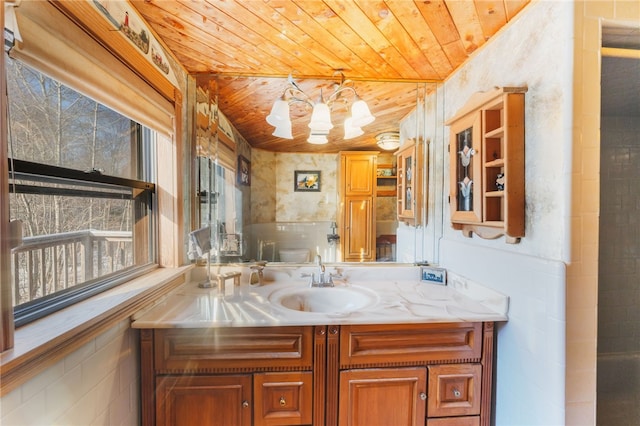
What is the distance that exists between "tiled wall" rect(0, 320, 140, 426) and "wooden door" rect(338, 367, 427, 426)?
772 millimetres

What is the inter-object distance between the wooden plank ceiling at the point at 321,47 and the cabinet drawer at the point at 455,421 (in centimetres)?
130

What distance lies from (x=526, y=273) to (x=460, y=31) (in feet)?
3.18

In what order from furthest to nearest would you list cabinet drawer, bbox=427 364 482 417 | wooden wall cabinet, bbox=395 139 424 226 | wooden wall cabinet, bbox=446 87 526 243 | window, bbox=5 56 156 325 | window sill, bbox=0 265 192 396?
1. wooden wall cabinet, bbox=395 139 424 226
2. cabinet drawer, bbox=427 364 482 417
3. wooden wall cabinet, bbox=446 87 526 243
4. window, bbox=5 56 156 325
5. window sill, bbox=0 265 192 396

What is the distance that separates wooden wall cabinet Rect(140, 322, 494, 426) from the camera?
0.94 meters

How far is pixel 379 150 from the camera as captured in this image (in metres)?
1.48

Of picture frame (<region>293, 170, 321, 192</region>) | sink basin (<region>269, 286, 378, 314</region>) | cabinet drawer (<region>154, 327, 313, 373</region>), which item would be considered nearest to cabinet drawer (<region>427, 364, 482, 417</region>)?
sink basin (<region>269, 286, 378, 314</region>)

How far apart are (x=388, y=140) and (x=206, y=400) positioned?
149 cm

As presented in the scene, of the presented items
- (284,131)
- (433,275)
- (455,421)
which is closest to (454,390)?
(455,421)

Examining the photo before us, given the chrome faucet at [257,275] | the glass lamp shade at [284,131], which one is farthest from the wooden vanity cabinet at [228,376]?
the glass lamp shade at [284,131]

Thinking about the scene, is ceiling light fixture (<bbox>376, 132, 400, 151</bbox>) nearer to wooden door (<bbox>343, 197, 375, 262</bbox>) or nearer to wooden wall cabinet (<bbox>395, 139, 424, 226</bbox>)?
wooden wall cabinet (<bbox>395, 139, 424, 226</bbox>)

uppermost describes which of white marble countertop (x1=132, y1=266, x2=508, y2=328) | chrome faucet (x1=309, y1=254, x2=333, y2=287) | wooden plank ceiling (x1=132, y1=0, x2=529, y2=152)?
wooden plank ceiling (x1=132, y1=0, x2=529, y2=152)

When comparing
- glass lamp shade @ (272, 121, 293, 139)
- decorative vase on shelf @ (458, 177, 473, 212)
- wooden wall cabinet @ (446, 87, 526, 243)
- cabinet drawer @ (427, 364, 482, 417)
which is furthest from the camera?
glass lamp shade @ (272, 121, 293, 139)

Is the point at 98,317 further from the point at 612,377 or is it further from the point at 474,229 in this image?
the point at 612,377

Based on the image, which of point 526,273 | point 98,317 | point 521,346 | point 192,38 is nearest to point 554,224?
point 526,273
